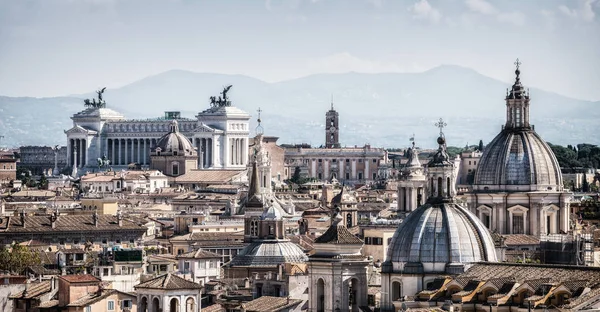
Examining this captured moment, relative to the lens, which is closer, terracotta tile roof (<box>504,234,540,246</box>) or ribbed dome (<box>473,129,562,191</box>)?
terracotta tile roof (<box>504,234,540,246</box>)

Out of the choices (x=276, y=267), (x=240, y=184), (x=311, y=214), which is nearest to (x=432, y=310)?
(x=276, y=267)

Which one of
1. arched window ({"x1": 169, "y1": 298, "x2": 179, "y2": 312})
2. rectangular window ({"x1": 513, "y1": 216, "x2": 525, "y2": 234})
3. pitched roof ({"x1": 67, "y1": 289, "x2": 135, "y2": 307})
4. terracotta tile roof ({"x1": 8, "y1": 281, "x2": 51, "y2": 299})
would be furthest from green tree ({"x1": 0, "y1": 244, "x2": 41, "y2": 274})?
rectangular window ({"x1": 513, "y1": 216, "x2": 525, "y2": 234})

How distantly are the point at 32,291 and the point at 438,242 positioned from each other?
50.6ft

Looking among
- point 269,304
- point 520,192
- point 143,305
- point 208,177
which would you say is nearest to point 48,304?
point 143,305

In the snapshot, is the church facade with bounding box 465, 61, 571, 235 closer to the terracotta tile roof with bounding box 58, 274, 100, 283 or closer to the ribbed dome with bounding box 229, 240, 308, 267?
the ribbed dome with bounding box 229, 240, 308, 267

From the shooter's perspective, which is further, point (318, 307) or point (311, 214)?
point (311, 214)

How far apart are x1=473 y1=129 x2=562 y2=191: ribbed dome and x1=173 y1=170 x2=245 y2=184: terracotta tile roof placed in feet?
280

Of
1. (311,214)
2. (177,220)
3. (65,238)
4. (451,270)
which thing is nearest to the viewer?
(451,270)

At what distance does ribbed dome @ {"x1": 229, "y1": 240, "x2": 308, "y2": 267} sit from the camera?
80.4 meters

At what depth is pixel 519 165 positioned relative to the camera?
89000 millimetres

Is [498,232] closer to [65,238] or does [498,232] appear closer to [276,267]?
[276,267]

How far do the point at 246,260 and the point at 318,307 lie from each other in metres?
20.4

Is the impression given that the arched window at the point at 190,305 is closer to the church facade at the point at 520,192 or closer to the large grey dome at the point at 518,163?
the church facade at the point at 520,192

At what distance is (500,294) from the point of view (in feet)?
175
